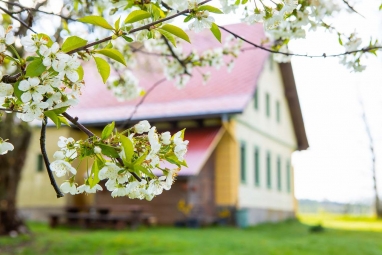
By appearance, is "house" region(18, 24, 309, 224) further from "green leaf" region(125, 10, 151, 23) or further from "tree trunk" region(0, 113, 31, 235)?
"green leaf" region(125, 10, 151, 23)

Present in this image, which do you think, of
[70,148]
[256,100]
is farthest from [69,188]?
[256,100]

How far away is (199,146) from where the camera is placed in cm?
1555

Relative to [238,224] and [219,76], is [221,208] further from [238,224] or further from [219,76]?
[219,76]

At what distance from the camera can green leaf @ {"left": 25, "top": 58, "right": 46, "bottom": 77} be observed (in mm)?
1845

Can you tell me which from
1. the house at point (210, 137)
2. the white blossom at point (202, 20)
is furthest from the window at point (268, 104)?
the white blossom at point (202, 20)

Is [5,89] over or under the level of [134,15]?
under

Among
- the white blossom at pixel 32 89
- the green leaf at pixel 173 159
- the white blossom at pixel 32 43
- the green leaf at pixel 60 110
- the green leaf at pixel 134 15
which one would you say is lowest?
the green leaf at pixel 173 159

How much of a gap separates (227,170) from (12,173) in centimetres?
674

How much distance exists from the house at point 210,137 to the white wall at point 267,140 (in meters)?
0.04

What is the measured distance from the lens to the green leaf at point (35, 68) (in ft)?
6.05

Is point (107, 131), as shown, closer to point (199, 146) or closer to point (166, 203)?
point (199, 146)

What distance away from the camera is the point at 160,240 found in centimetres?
1119

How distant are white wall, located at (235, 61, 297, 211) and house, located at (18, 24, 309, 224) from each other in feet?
0.12

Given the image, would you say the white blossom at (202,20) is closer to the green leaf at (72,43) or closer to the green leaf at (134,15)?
the green leaf at (134,15)
